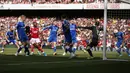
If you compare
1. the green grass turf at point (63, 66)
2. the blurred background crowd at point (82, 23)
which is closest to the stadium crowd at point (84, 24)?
the blurred background crowd at point (82, 23)

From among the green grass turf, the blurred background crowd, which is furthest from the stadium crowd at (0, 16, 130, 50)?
the green grass turf

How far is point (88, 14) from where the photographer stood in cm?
3962

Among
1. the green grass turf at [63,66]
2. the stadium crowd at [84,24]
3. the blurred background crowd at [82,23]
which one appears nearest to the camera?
the green grass turf at [63,66]

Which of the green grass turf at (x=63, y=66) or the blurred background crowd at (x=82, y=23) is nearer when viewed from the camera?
the green grass turf at (x=63, y=66)

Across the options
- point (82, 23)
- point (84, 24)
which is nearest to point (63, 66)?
point (84, 24)

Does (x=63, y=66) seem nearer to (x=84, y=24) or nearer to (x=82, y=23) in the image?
(x=84, y=24)

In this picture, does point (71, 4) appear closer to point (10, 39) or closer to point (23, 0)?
point (23, 0)

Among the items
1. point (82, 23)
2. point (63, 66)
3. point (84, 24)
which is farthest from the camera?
point (82, 23)

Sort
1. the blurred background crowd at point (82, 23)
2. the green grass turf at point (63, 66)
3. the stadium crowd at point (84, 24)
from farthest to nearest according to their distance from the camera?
the blurred background crowd at point (82, 23)
the stadium crowd at point (84, 24)
the green grass turf at point (63, 66)

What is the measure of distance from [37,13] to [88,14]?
6.29m

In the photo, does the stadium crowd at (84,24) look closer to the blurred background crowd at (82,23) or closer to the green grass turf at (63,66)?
the blurred background crowd at (82,23)

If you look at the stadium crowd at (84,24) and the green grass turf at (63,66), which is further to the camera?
the stadium crowd at (84,24)

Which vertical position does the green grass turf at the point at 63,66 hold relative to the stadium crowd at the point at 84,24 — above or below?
above

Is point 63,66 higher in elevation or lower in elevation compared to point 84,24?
higher
